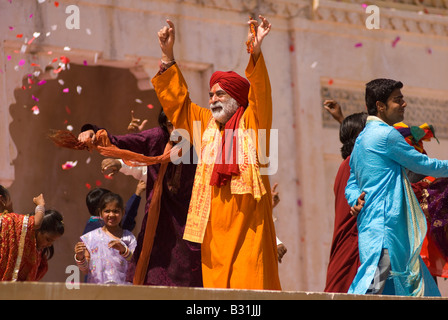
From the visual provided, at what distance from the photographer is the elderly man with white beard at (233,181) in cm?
563

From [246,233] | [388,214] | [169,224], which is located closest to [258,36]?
[246,233]

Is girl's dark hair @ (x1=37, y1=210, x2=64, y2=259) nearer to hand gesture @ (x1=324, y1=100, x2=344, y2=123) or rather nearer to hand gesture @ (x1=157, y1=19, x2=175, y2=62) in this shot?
hand gesture @ (x1=157, y1=19, x2=175, y2=62)

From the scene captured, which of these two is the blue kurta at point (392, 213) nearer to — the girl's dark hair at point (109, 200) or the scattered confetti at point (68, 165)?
the girl's dark hair at point (109, 200)

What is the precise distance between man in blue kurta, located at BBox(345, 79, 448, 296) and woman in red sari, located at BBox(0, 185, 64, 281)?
7.20 ft

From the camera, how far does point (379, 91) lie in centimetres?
556

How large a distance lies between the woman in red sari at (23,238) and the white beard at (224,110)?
4.30ft

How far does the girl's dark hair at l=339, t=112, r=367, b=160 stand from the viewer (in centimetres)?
626

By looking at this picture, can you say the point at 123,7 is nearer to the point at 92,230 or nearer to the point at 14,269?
the point at 92,230

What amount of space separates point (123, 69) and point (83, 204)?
1383 mm

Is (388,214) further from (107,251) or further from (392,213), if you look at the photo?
(107,251)

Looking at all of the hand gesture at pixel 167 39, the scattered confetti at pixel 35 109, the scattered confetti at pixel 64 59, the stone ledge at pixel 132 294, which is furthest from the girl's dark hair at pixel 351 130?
the scattered confetti at pixel 35 109

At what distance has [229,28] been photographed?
9.05 meters
